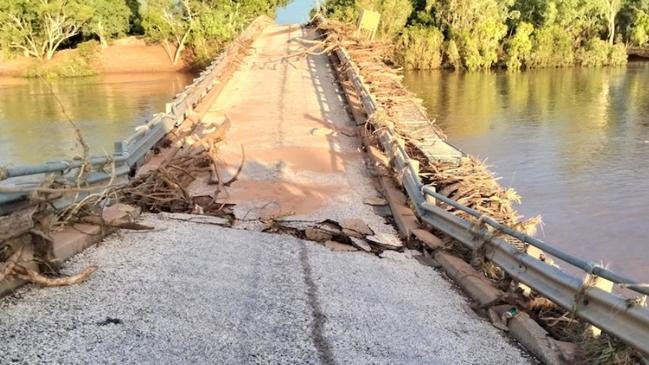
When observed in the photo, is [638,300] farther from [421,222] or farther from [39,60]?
[39,60]

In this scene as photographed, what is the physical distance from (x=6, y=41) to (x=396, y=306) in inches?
2213

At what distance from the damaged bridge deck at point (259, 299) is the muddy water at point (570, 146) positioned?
903 centimetres

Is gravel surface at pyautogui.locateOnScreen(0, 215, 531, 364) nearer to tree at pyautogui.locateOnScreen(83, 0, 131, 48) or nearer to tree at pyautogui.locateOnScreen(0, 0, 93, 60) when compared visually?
tree at pyautogui.locateOnScreen(0, 0, 93, 60)

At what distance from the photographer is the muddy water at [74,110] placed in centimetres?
2728

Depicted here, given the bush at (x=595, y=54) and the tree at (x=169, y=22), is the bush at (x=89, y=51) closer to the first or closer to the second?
the tree at (x=169, y=22)

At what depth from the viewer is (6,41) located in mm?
53000

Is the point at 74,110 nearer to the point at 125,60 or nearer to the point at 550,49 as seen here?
the point at 125,60

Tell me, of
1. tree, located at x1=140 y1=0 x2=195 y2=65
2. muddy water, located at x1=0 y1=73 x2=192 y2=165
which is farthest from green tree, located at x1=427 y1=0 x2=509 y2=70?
muddy water, located at x1=0 y1=73 x2=192 y2=165

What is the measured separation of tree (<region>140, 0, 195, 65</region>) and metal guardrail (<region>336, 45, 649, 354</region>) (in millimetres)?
48434

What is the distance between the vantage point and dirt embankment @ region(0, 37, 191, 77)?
53.9 meters

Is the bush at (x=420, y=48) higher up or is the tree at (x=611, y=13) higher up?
the tree at (x=611, y=13)

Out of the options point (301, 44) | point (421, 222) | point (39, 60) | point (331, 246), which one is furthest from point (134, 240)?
point (39, 60)

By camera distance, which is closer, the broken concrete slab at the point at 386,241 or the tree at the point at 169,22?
the broken concrete slab at the point at 386,241

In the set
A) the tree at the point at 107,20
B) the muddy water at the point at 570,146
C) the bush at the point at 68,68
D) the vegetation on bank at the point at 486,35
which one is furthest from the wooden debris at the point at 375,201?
the tree at the point at 107,20
